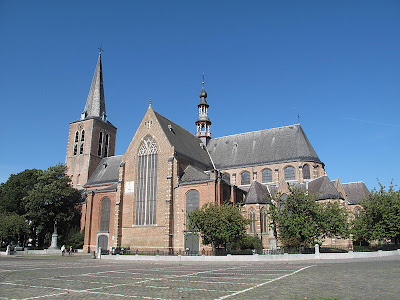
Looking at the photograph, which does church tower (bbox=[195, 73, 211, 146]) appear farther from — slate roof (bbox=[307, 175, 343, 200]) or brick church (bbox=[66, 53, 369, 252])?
slate roof (bbox=[307, 175, 343, 200])

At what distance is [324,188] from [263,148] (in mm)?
12096

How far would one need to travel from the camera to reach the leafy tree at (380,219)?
33375mm

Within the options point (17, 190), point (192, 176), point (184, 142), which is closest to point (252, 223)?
point (192, 176)

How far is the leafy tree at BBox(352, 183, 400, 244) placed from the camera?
33.4 meters

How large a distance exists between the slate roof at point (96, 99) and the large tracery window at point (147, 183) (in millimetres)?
19902

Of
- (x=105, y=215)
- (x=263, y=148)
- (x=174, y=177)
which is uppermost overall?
(x=263, y=148)

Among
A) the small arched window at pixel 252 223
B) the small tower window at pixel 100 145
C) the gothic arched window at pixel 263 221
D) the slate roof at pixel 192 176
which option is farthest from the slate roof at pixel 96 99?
the gothic arched window at pixel 263 221

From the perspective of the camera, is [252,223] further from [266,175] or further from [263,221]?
[266,175]

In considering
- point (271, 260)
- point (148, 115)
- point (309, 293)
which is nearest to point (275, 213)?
point (271, 260)

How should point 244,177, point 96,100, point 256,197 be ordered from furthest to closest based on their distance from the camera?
point 96,100
point 244,177
point 256,197

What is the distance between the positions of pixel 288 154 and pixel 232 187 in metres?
11.2

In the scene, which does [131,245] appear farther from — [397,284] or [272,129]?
[397,284]

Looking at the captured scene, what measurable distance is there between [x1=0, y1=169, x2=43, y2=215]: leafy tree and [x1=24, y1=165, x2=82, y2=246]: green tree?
6.53ft

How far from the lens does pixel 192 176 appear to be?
126 ft
